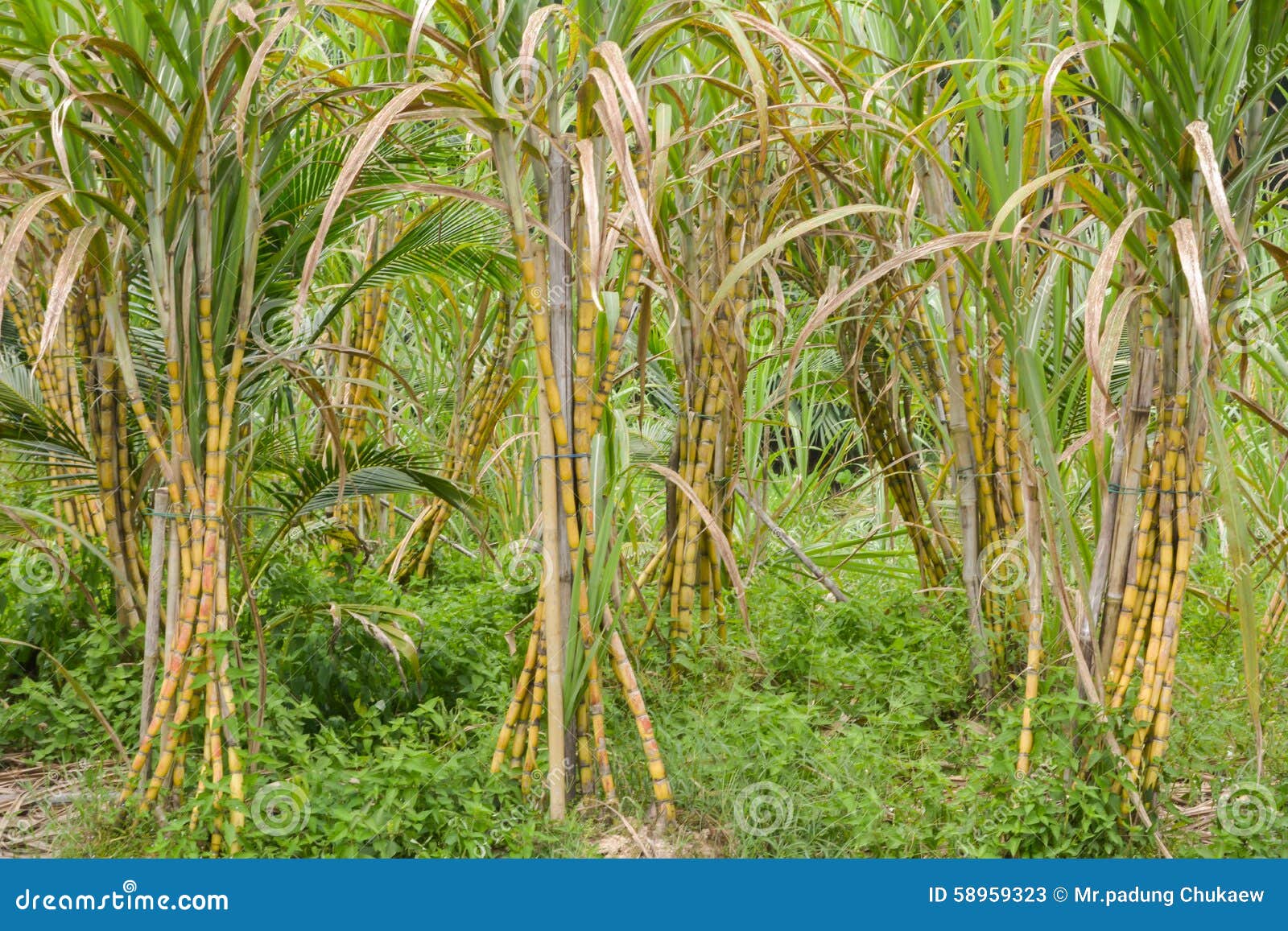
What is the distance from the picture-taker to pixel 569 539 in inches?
64.5

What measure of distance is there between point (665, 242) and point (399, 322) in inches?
94.7

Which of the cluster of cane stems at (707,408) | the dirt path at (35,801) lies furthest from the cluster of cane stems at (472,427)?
the dirt path at (35,801)

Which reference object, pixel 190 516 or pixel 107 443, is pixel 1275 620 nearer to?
pixel 190 516

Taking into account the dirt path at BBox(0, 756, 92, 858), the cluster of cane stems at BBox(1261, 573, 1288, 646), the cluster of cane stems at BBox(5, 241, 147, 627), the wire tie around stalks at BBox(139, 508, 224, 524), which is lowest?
the dirt path at BBox(0, 756, 92, 858)

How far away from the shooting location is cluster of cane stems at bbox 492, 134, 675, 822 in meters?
1.61

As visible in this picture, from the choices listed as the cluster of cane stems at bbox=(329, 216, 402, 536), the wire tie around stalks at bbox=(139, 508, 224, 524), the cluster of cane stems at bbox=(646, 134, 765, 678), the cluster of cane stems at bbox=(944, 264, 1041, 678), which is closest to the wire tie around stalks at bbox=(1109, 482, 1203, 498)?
the cluster of cane stems at bbox=(944, 264, 1041, 678)

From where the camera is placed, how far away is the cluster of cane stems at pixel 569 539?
1.61 metres

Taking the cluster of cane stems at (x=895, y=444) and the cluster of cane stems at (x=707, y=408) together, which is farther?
the cluster of cane stems at (x=895, y=444)

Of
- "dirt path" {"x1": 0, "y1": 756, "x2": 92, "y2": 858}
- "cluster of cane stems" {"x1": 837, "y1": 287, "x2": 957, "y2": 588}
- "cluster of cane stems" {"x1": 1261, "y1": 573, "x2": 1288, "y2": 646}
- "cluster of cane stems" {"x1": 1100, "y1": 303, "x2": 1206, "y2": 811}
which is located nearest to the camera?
"cluster of cane stems" {"x1": 1100, "y1": 303, "x2": 1206, "y2": 811}

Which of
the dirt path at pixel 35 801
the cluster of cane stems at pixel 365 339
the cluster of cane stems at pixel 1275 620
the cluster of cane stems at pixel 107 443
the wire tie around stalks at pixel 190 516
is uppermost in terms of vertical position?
the cluster of cane stems at pixel 365 339

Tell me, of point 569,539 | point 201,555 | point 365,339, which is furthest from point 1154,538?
point 365,339

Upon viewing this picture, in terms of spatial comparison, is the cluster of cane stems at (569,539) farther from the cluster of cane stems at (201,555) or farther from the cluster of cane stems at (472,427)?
the cluster of cane stems at (472,427)

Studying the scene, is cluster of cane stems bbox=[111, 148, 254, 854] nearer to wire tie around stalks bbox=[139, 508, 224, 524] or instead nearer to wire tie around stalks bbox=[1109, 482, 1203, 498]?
wire tie around stalks bbox=[139, 508, 224, 524]

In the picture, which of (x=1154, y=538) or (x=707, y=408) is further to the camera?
(x=707, y=408)
